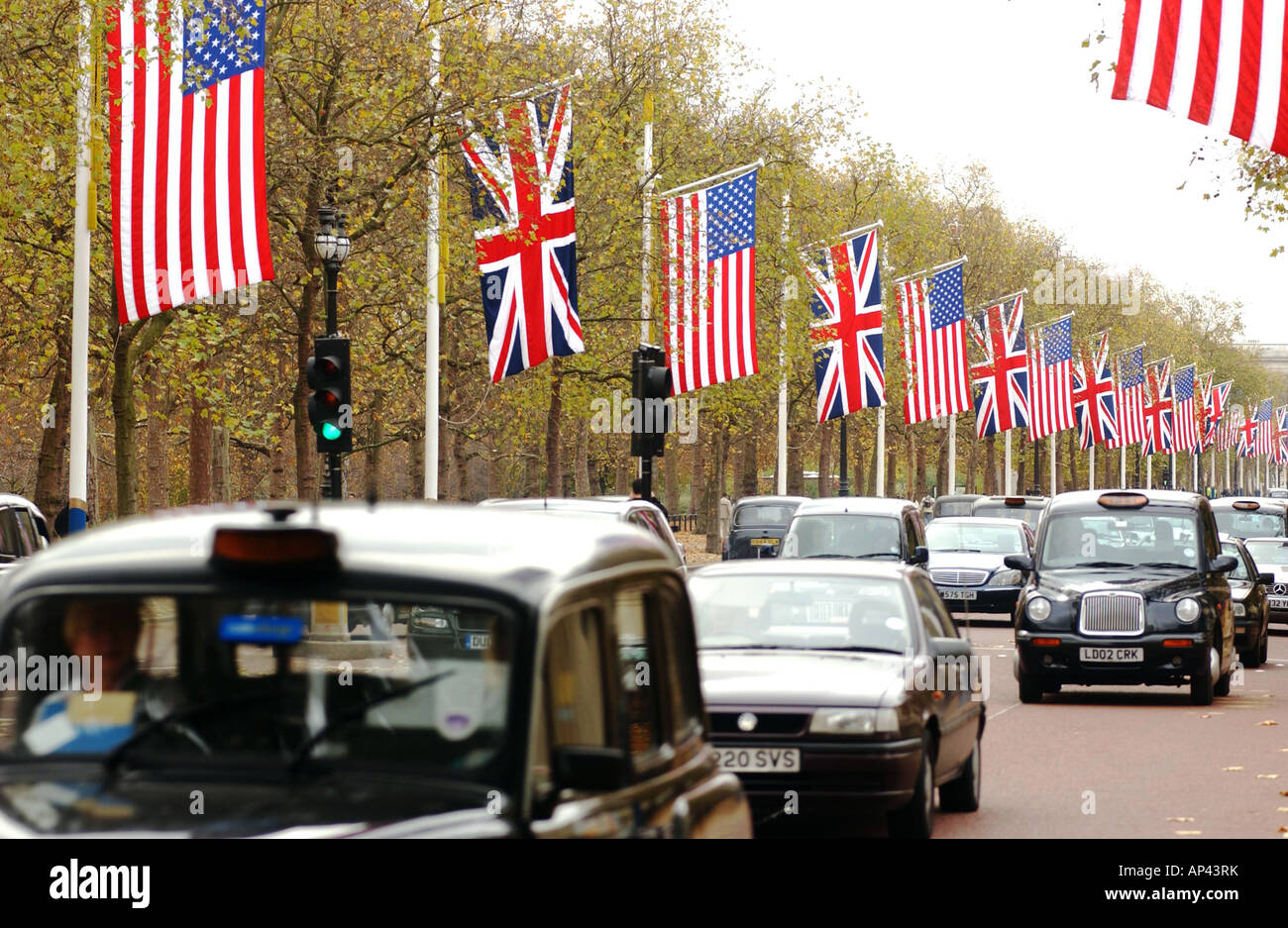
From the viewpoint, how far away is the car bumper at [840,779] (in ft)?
31.5

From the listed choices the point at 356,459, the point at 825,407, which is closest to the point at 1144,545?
the point at 825,407

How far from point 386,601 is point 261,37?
16.3 metres

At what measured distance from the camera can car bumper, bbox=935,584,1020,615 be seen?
1233 inches

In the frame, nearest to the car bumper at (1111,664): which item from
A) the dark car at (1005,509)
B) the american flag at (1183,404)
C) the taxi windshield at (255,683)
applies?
the taxi windshield at (255,683)

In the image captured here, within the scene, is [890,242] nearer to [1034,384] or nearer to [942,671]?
[1034,384]

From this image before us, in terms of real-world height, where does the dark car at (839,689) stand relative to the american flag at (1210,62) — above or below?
below

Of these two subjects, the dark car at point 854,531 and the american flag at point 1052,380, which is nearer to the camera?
the dark car at point 854,531

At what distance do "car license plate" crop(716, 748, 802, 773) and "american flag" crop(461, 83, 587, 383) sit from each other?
17.2 metres

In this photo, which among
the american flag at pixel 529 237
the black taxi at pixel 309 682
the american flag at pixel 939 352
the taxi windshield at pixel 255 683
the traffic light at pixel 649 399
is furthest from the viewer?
the american flag at pixel 939 352

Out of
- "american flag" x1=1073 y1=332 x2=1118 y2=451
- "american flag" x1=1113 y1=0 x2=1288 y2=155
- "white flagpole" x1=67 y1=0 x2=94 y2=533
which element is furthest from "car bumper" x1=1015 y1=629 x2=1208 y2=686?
"american flag" x1=1073 y1=332 x2=1118 y2=451

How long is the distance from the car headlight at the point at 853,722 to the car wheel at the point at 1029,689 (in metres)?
9.00

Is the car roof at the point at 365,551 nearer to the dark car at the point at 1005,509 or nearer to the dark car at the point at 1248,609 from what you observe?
the dark car at the point at 1248,609

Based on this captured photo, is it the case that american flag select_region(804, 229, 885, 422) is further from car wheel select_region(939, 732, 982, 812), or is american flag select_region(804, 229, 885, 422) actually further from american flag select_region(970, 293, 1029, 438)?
car wheel select_region(939, 732, 982, 812)

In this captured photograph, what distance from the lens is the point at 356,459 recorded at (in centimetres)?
7781
